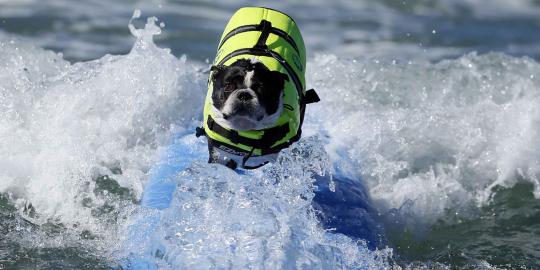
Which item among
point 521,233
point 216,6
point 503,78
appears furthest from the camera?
point 216,6

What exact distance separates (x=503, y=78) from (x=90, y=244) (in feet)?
15.4

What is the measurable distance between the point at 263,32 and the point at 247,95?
0.87 metres

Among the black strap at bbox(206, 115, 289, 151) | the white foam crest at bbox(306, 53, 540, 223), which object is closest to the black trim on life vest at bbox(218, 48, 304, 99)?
the black strap at bbox(206, 115, 289, 151)

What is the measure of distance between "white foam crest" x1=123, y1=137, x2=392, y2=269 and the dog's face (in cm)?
38

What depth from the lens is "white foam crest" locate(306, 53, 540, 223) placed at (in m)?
6.25

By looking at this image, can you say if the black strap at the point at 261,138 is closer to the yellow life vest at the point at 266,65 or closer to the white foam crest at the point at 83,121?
the yellow life vest at the point at 266,65

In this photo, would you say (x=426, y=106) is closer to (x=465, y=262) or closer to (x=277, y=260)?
(x=465, y=262)

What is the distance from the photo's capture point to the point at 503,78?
8211mm

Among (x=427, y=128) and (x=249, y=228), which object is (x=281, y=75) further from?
(x=427, y=128)

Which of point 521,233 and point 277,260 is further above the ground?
point 277,260

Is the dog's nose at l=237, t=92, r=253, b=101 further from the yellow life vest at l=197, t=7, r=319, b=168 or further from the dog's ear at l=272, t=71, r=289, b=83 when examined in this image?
the yellow life vest at l=197, t=7, r=319, b=168

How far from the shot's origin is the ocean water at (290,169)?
4.65 m

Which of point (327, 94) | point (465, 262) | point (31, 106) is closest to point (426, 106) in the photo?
point (327, 94)

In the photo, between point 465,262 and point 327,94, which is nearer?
point 465,262
